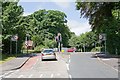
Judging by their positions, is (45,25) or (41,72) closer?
(41,72)

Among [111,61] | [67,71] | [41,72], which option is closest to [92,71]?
[67,71]

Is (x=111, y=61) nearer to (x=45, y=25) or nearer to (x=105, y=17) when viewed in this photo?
(x=105, y=17)

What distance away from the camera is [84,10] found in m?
47.2

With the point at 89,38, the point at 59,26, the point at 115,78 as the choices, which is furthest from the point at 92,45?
the point at 115,78

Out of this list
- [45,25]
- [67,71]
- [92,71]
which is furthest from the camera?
[45,25]

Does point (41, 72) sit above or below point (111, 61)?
below

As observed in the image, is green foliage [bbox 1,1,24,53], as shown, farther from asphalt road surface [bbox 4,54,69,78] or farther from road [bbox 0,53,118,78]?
asphalt road surface [bbox 4,54,69,78]

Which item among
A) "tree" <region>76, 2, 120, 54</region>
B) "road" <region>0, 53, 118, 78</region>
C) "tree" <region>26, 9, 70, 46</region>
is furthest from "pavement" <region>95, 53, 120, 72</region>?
"tree" <region>26, 9, 70, 46</region>

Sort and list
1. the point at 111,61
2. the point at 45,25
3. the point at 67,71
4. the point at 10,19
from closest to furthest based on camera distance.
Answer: the point at 67,71 → the point at 111,61 → the point at 10,19 → the point at 45,25

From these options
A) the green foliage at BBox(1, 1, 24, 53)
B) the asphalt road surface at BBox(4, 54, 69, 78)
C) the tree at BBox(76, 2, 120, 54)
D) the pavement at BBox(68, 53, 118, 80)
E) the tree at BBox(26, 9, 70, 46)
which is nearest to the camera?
the pavement at BBox(68, 53, 118, 80)

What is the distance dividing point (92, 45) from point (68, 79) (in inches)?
3042

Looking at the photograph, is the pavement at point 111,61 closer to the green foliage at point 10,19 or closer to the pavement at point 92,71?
the pavement at point 92,71

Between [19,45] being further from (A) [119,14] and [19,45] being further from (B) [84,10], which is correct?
(A) [119,14]

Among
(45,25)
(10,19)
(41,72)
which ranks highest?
(45,25)
